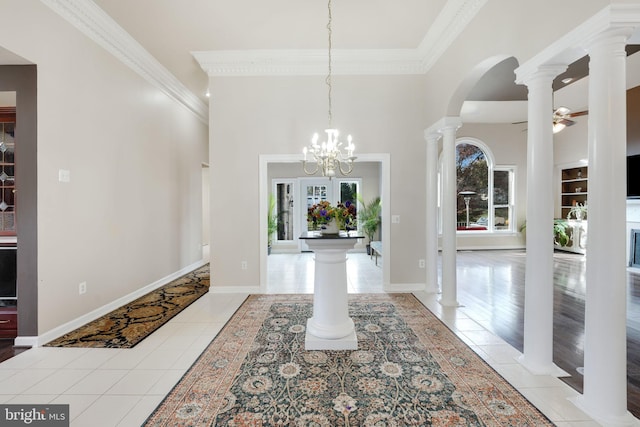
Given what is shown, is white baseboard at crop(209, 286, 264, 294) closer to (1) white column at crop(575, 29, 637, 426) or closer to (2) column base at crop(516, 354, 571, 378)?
(2) column base at crop(516, 354, 571, 378)

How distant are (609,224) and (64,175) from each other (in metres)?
4.61

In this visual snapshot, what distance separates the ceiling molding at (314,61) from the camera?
4266mm

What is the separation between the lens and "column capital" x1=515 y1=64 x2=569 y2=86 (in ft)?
7.20

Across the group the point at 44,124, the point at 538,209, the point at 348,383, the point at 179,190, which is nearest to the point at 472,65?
the point at 538,209

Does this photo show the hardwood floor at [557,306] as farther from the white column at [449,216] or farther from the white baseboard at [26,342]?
the white baseboard at [26,342]

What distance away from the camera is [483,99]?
6230 mm

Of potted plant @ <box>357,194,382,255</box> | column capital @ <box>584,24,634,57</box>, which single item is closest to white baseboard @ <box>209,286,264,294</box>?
potted plant @ <box>357,194,382,255</box>

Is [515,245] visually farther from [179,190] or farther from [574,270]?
[179,190]

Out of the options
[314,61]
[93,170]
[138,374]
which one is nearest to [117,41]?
[93,170]

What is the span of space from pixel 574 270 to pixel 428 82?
15.7ft

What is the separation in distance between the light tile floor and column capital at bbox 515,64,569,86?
2.29 metres

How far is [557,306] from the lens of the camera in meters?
3.75

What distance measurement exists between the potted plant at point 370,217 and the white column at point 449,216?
12.7 feet

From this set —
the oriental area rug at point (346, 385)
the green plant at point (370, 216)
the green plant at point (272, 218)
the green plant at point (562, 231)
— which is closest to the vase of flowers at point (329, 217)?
the oriental area rug at point (346, 385)
